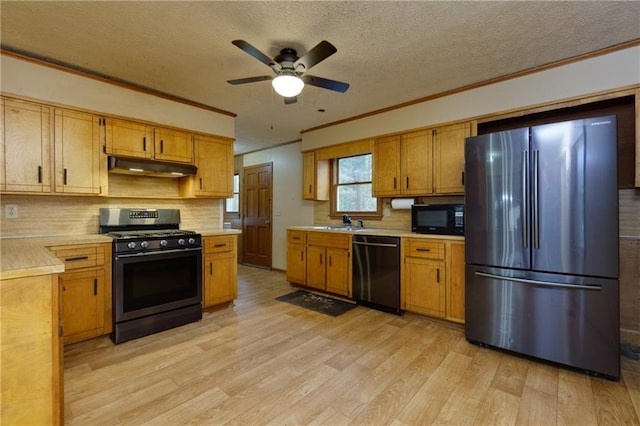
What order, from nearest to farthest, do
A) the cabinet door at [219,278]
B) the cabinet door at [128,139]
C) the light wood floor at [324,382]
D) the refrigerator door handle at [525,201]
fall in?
the light wood floor at [324,382] < the refrigerator door handle at [525,201] < the cabinet door at [128,139] < the cabinet door at [219,278]

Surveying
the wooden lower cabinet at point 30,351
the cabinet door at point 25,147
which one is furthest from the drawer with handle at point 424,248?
the cabinet door at point 25,147

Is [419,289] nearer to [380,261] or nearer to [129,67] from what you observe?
[380,261]

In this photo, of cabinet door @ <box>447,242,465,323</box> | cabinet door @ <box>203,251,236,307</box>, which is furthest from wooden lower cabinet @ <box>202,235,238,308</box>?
cabinet door @ <box>447,242,465,323</box>

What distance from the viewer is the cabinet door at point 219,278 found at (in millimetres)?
3348

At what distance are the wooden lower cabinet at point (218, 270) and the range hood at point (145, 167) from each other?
0.83 meters

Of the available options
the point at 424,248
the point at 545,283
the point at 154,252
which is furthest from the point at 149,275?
the point at 545,283

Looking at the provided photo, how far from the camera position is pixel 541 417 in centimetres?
172

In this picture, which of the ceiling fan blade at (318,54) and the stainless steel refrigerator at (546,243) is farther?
the stainless steel refrigerator at (546,243)

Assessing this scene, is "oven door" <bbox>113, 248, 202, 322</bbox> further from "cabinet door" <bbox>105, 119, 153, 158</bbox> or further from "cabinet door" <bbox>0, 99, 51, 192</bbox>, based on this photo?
"cabinet door" <bbox>105, 119, 153, 158</bbox>

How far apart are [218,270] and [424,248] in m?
2.38

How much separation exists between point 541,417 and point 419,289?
1.54 meters

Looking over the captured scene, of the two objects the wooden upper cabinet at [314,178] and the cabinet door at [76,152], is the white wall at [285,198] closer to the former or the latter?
the wooden upper cabinet at [314,178]

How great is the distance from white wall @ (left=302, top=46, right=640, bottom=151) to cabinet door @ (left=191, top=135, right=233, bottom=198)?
1870 mm

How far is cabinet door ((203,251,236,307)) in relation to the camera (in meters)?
3.35
